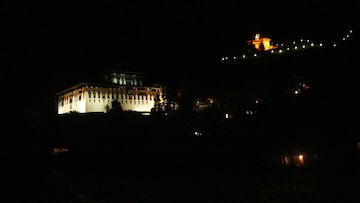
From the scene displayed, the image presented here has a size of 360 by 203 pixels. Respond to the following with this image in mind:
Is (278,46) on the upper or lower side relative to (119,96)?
upper

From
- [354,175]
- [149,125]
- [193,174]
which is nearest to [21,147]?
[193,174]

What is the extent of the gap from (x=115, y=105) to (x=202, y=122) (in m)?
19.5

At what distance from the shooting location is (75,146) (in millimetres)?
46594

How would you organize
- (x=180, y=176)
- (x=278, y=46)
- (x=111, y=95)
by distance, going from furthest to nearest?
(x=278, y=46)
(x=111, y=95)
(x=180, y=176)

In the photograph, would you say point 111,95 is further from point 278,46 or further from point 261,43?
point 261,43

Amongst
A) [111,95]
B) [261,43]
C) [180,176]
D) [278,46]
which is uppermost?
[261,43]

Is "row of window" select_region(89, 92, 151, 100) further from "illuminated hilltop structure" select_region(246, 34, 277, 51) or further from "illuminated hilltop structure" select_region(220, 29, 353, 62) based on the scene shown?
"illuminated hilltop structure" select_region(246, 34, 277, 51)

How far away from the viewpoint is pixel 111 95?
77.1m

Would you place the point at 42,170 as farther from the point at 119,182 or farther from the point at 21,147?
the point at 119,182

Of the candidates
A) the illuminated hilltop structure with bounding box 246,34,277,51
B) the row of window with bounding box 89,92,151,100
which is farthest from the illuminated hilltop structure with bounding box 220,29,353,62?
the row of window with bounding box 89,92,151,100

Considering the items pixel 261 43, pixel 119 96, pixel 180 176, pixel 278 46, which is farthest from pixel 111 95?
pixel 180 176

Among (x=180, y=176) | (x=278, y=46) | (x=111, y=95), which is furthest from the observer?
(x=278, y=46)

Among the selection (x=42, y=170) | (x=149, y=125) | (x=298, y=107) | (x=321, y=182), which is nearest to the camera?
(x=321, y=182)

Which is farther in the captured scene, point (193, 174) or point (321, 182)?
point (193, 174)
